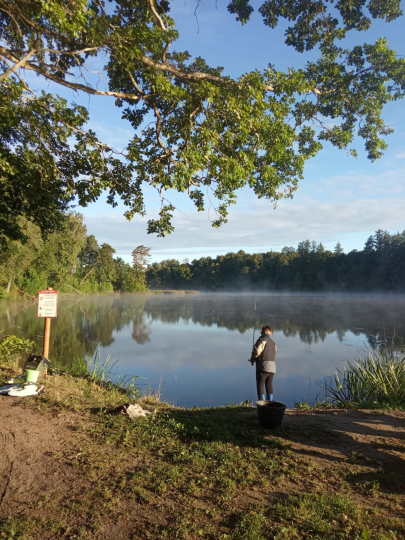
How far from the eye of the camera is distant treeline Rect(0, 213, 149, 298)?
25.9m

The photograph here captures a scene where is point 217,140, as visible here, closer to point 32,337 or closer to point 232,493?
point 232,493

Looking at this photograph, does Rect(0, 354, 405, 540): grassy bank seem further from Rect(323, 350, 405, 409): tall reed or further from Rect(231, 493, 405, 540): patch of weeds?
Rect(323, 350, 405, 409): tall reed

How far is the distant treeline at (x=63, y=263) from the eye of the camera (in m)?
25.9

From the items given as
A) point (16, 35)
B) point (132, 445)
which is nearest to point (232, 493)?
point (132, 445)

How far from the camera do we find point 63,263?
158 feet

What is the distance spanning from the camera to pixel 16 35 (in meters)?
7.25

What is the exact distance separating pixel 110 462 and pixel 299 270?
96.8m

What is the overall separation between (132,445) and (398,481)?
2818 millimetres

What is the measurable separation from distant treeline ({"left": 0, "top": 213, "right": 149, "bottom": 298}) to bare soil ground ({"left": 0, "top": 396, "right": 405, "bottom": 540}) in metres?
6.35

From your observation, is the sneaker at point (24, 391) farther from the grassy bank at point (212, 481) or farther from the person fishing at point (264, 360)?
the person fishing at point (264, 360)

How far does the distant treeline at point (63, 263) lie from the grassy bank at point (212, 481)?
692cm

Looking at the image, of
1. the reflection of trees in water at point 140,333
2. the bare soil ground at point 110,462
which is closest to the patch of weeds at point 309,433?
the bare soil ground at point 110,462

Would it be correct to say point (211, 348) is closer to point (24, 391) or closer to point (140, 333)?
point (140, 333)

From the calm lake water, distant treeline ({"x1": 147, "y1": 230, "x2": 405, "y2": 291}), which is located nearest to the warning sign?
the calm lake water
